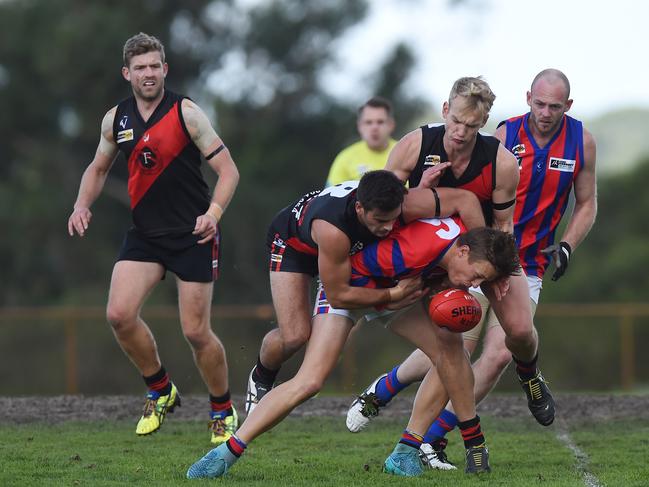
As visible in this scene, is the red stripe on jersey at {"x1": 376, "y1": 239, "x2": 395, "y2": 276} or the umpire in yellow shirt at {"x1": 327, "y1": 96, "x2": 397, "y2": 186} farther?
the umpire in yellow shirt at {"x1": 327, "y1": 96, "x2": 397, "y2": 186}

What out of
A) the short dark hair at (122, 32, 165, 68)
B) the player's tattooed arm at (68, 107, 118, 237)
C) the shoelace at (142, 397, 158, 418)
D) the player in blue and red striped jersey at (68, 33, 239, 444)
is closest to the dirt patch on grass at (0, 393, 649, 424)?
the shoelace at (142, 397, 158, 418)

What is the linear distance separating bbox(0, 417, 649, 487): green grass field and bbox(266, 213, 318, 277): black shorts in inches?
48.2

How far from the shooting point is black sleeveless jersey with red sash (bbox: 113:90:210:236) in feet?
26.6

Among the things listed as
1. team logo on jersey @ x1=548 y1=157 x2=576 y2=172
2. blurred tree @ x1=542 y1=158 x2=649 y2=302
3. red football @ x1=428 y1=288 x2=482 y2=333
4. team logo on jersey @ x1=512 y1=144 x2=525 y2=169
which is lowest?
blurred tree @ x1=542 y1=158 x2=649 y2=302

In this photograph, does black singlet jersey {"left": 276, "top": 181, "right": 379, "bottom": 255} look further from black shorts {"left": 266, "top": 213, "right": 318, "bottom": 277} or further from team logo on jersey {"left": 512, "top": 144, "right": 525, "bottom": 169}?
team logo on jersey {"left": 512, "top": 144, "right": 525, "bottom": 169}

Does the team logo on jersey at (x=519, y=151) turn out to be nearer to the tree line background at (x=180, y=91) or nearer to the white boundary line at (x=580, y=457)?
the white boundary line at (x=580, y=457)

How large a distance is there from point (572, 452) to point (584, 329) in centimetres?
1583

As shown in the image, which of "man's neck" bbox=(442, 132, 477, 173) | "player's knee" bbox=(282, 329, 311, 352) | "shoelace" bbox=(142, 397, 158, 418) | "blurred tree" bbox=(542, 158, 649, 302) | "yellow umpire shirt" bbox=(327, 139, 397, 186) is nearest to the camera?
"man's neck" bbox=(442, 132, 477, 173)

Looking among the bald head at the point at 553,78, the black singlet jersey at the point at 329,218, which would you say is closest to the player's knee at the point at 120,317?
the black singlet jersey at the point at 329,218

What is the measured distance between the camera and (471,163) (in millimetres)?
7016

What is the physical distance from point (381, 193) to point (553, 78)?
6.89 feet

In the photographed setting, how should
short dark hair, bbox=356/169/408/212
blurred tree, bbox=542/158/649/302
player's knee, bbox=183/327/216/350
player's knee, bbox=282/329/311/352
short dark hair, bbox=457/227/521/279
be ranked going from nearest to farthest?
short dark hair, bbox=356/169/408/212 → short dark hair, bbox=457/227/521/279 → player's knee, bbox=282/329/311/352 → player's knee, bbox=183/327/216/350 → blurred tree, bbox=542/158/649/302

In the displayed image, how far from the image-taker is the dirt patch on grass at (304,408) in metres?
10.4

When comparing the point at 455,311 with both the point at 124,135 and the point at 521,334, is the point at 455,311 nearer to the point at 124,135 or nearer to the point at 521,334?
the point at 521,334
